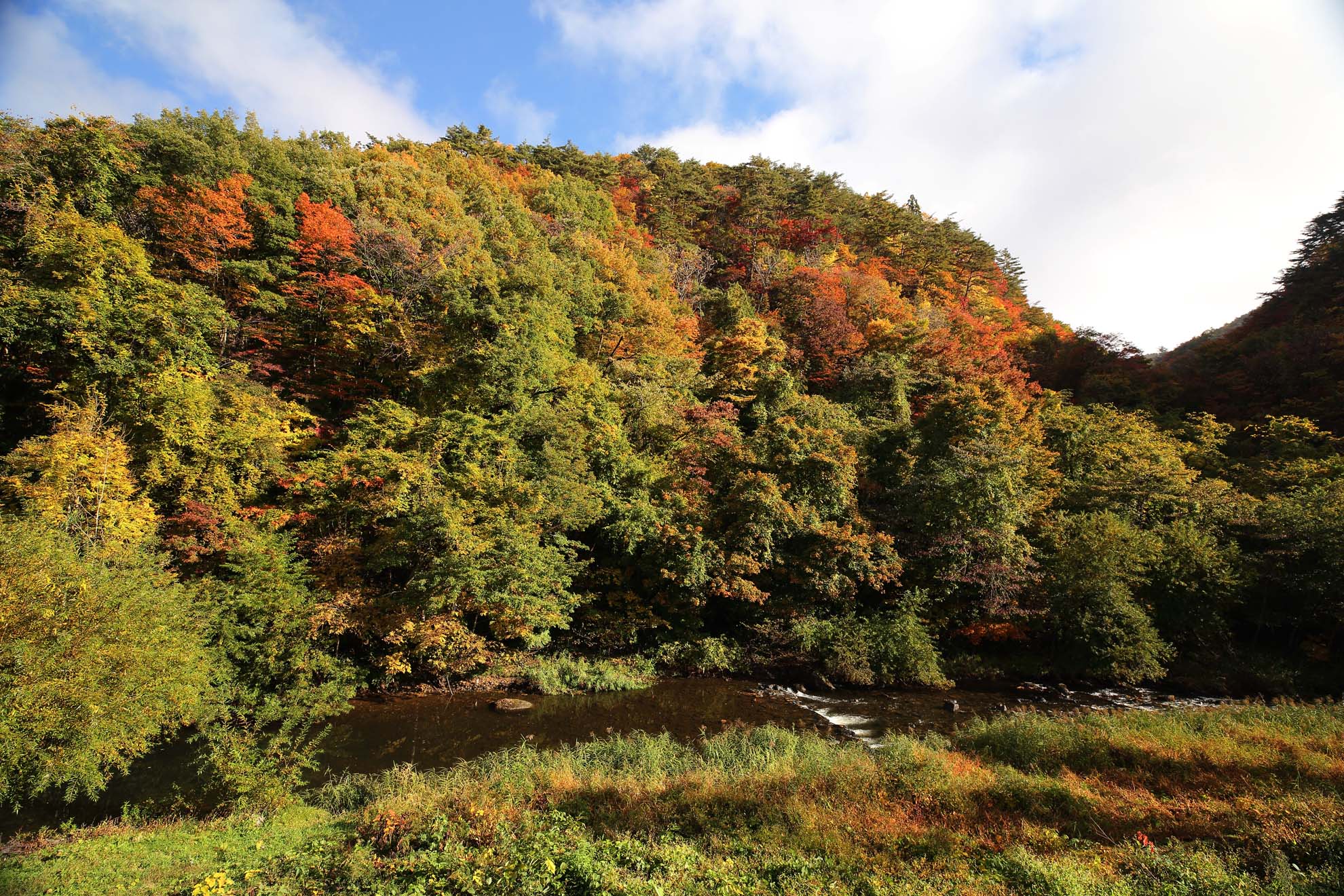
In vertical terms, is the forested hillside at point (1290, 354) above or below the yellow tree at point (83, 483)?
above

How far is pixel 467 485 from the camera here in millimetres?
19891

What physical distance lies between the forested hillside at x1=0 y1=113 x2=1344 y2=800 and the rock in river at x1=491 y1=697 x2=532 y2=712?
225cm

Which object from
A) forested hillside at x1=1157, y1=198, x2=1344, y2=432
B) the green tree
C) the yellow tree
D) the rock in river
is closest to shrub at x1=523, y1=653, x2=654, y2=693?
the rock in river

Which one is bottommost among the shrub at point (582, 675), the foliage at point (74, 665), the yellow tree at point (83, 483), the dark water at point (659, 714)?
the dark water at point (659, 714)

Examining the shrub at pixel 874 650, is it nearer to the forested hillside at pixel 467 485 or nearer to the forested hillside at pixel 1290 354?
the forested hillside at pixel 467 485

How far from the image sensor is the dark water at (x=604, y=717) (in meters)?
14.0

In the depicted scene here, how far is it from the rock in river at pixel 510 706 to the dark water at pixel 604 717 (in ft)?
0.69

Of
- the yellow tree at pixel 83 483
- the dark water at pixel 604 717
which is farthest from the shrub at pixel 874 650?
the yellow tree at pixel 83 483

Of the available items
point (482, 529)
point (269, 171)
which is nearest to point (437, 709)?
point (482, 529)

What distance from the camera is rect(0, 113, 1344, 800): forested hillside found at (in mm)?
14820

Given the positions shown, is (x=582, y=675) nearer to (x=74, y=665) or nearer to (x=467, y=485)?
(x=467, y=485)

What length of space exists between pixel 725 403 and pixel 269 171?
1063 inches

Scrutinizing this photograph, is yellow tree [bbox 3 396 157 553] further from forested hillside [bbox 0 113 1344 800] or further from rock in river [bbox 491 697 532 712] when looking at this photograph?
rock in river [bbox 491 697 532 712]

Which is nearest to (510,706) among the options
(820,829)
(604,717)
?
(604,717)
